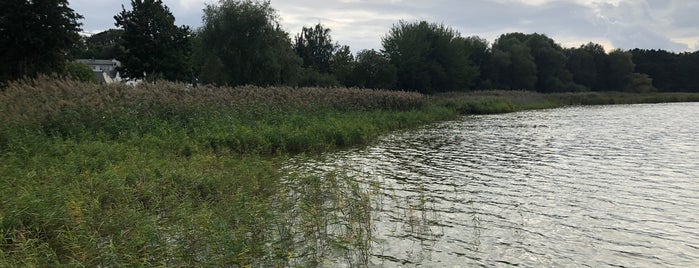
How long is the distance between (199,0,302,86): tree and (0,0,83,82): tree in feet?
42.1

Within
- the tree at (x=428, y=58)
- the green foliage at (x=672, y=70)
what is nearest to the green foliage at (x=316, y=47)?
the tree at (x=428, y=58)

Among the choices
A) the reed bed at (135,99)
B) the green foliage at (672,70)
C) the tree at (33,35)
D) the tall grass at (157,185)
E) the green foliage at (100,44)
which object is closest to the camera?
the tall grass at (157,185)

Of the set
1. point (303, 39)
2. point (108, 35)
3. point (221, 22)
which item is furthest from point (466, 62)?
point (108, 35)

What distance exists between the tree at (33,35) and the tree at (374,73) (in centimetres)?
3317

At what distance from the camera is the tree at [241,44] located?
143 feet

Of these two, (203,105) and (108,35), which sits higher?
(108,35)

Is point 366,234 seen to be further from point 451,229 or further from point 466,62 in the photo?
point 466,62

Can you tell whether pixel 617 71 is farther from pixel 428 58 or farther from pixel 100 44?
pixel 100 44

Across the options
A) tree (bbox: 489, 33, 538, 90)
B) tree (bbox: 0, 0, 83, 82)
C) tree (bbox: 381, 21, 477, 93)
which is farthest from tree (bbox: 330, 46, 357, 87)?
tree (bbox: 489, 33, 538, 90)

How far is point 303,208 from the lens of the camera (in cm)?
747

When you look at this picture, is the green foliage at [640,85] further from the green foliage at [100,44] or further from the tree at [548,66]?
the green foliage at [100,44]

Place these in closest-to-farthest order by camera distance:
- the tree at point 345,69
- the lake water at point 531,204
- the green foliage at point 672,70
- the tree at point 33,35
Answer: the lake water at point 531,204, the tree at point 33,35, the tree at point 345,69, the green foliage at point 672,70

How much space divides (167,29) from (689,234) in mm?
53089

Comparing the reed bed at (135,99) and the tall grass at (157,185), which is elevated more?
the reed bed at (135,99)
